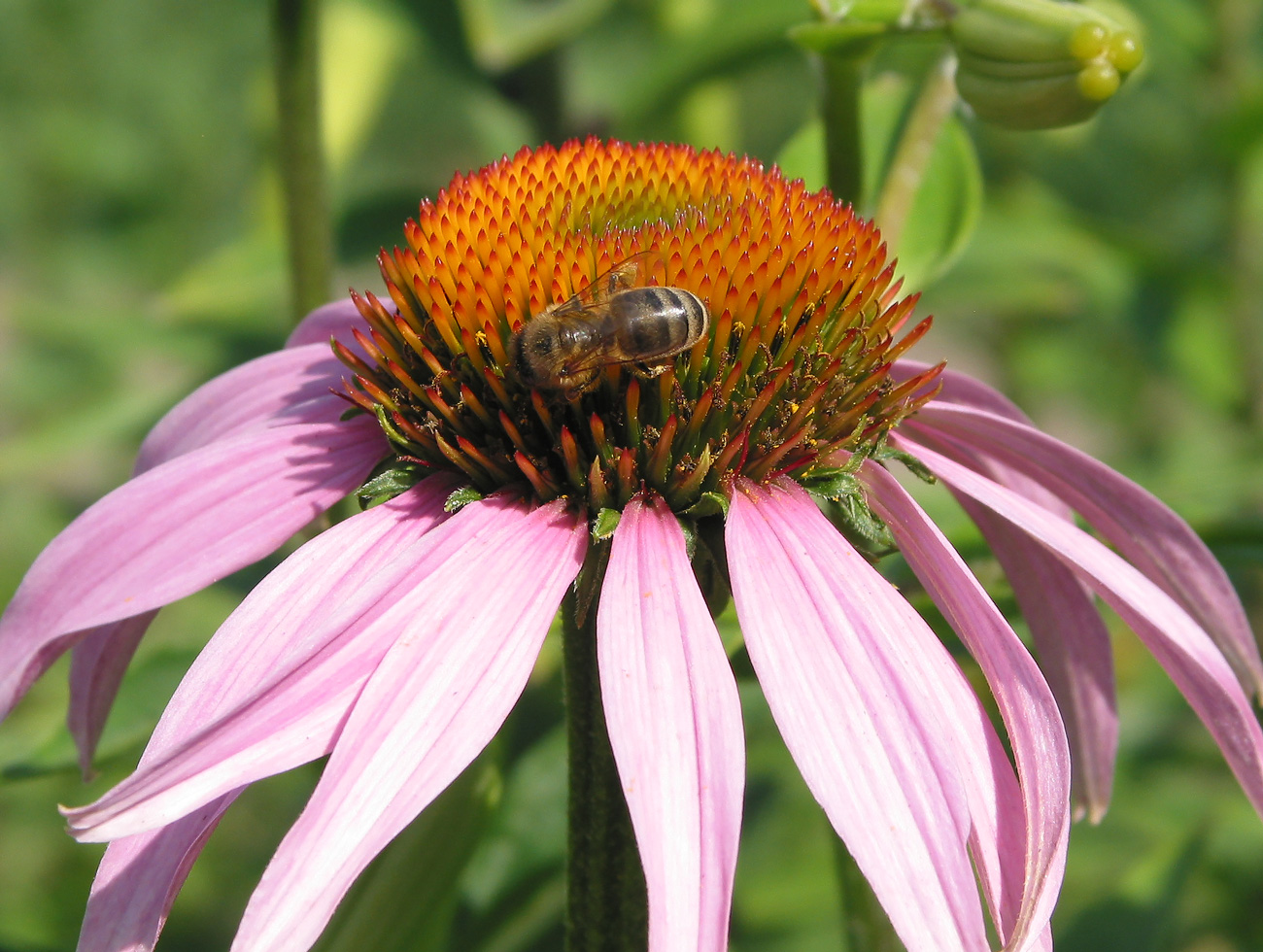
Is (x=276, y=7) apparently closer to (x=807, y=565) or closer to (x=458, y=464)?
(x=458, y=464)

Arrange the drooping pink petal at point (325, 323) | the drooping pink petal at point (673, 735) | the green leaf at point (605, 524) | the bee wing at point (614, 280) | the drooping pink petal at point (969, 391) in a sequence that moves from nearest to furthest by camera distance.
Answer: the drooping pink petal at point (673, 735), the green leaf at point (605, 524), the bee wing at point (614, 280), the drooping pink petal at point (969, 391), the drooping pink petal at point (325, 323)

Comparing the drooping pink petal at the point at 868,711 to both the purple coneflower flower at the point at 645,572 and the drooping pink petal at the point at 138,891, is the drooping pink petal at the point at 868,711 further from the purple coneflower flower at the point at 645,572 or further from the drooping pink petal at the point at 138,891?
the drooping pink petal at the point at 138,891

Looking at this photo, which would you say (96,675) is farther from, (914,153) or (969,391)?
(914,153)

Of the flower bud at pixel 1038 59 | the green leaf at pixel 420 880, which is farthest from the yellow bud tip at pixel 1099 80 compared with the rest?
the green leaf at pixel 420 880

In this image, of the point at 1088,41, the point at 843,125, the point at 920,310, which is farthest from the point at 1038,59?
the point at 920,310

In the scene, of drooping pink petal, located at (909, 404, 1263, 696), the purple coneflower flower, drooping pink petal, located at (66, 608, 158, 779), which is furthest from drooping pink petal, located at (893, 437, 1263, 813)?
drooping pink petal, located at (66, 608, 158, 779)

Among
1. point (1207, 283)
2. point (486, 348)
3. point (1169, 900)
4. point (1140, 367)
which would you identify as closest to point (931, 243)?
point (486, 348)
